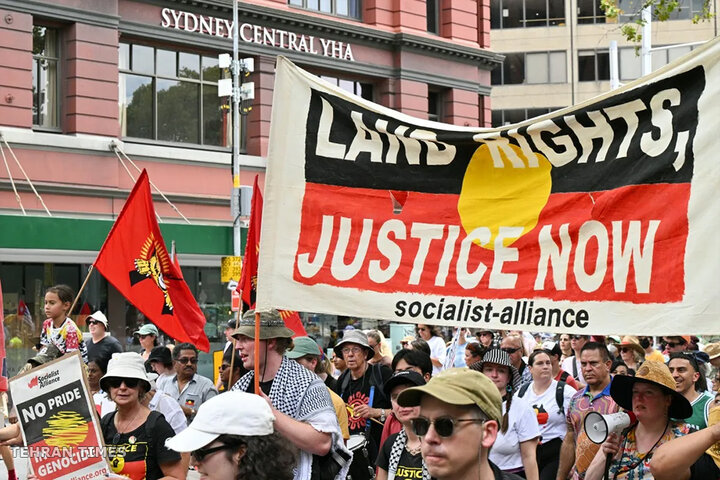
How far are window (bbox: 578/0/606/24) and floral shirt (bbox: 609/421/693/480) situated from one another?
180 ft

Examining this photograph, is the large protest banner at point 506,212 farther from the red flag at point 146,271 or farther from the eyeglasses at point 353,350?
the red flag at point 146,271

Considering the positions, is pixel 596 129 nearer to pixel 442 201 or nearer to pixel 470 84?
pixel 442 201

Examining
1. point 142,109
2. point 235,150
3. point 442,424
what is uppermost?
point 142,109

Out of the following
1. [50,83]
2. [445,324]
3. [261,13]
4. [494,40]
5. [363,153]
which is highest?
[494,40]

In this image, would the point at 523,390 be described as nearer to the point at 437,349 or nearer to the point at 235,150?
the point at 437,349

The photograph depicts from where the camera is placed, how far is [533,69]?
59688 millimetres

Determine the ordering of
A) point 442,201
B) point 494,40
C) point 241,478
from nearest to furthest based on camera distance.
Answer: point 241,478
point 442,201
point 494,40

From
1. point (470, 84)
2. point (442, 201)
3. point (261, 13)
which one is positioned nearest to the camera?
point (442, 201)

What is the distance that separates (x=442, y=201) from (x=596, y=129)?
3.01 feet

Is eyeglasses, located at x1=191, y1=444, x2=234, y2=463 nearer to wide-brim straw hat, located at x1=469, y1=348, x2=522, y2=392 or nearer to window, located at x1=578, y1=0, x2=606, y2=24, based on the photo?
wide-brim straw hat, located at x1=469, y1=348, x2=522, y2=392

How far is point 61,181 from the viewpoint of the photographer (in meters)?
25.9

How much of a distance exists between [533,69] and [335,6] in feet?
93.4

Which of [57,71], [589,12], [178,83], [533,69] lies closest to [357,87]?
[178,83]

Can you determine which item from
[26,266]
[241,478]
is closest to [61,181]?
[26,266]
